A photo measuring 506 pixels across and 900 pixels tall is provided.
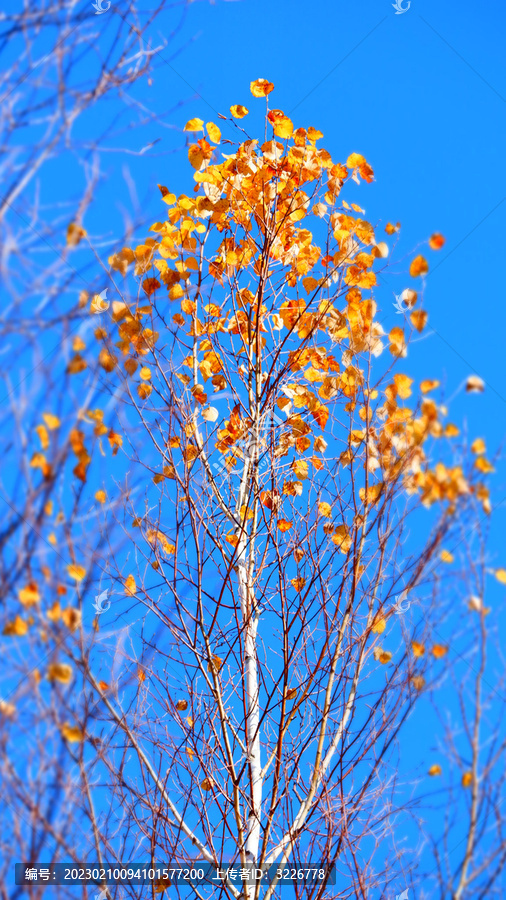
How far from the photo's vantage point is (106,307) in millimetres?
2098

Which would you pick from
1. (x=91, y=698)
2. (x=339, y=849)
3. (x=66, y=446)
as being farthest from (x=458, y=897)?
(x=66, y=446)

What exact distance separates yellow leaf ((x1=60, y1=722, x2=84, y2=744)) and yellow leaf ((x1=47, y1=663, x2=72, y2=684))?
→ 86mm

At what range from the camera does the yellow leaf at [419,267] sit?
199 centimetres

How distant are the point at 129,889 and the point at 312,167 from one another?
7.82ft

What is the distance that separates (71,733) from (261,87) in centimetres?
217

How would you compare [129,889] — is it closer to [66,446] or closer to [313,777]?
[313,777]

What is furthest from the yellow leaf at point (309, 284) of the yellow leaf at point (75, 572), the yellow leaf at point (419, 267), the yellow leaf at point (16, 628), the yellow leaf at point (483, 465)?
the yellow leaf at point (16, 628)

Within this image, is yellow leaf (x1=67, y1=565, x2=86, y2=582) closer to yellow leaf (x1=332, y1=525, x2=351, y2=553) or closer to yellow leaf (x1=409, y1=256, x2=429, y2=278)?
yellow leaf (x1=332, y1=525, x2=351, y2=553)

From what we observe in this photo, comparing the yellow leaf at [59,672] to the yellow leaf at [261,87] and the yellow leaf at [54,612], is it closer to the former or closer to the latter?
the yellow leaf at [54,612]

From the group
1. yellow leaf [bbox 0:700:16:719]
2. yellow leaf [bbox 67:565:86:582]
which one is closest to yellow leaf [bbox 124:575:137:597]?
yellow leaf [bbox 67:565:86:582]

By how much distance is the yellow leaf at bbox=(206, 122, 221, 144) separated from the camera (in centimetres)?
243

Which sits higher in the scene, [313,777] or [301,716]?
[301,716]

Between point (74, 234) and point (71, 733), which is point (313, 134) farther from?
point (71, 733)

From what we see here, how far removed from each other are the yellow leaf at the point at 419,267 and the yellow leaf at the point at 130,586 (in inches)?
50.4
